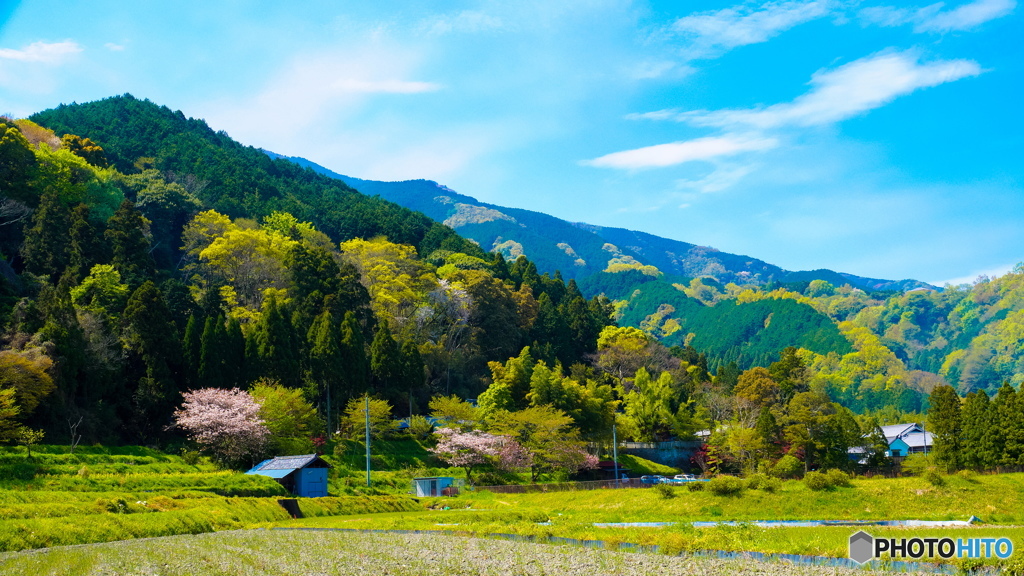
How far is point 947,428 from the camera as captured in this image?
47188 millimetres

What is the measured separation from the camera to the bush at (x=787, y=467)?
50375mm

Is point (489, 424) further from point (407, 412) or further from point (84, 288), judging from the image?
point (84, 288)

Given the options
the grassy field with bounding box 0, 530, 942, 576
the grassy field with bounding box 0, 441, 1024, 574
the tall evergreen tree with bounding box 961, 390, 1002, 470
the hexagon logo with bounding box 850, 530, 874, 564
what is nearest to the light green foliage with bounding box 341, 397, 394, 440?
the grassy field with bounding box 0, 441, 1024, 574

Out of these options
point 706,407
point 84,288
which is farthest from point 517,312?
point 84,288

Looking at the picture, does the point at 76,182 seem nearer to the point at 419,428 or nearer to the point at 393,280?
the point at 393,280

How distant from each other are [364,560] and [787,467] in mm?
40055

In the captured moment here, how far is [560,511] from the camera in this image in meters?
28.2

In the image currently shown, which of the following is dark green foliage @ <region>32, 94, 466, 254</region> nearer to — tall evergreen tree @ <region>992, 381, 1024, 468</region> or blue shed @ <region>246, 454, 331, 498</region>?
blue shed @ <region>246, 454, 331, 498</region>

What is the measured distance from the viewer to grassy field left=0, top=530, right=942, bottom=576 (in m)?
14.0

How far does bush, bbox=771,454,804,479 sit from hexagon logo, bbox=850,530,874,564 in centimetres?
3625

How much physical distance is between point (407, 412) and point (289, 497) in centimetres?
2680

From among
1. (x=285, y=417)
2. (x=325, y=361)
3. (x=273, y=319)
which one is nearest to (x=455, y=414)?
(x=325, y=361)

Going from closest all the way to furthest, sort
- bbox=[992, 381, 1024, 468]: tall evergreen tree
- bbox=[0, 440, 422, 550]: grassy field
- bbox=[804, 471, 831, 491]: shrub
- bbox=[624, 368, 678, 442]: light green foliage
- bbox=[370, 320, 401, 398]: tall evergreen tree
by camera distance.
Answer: bbox=[0, 440, 422, 550]: grassy field < bbox=[804, 471, 831, 491]: shrub < bbox=[992, 381, 1024, 468]: tall evergreen tree < bbox=[370, 320, 401, 398]: tall evergreen tree < bbox=[624, 368, 678, 442]: light green foliage

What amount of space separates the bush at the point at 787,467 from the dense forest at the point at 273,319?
2.36m
